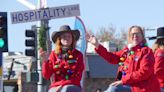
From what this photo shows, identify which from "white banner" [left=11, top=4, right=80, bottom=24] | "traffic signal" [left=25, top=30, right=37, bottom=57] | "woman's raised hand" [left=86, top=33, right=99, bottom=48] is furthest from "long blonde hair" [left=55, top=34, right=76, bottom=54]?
"traffic signal" [left=25, top=30, right=37, bottom=57]

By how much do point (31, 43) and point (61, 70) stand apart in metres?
12.1

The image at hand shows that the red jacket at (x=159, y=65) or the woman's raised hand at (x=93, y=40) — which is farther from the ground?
the woman's raised hand at (x=93, y=40)

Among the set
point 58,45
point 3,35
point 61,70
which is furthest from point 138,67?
point 3,35

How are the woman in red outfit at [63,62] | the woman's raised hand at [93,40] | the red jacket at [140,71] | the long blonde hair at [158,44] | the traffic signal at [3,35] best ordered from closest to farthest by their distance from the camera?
the red jacket at [140,71]
the woman in red outfit at [63,62]
the woman's raised hand at [93,40]
the long blonde hair at [158,44]
the traffic signal at [3,35]

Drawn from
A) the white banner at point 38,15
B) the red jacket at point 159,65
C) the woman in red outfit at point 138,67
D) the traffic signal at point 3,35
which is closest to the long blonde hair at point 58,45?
the woman in red outfit at point 138,67

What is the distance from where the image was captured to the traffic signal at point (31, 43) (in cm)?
2038

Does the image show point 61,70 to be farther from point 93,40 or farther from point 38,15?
point 38,15

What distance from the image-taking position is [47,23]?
63.8 ft

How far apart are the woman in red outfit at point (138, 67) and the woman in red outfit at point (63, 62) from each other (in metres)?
0.63

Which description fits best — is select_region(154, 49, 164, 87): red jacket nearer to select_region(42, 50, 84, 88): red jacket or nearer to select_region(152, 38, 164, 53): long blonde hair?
select_region(152, 38, 164, 53): long blonde hair

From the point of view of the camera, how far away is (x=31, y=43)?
20406 mm

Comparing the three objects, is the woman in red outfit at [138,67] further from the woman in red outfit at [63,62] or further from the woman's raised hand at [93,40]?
the woman in red outfit at [63,62]

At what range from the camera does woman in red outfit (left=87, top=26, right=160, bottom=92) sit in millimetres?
7848

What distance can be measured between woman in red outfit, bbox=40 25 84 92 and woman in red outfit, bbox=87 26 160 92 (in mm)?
629
